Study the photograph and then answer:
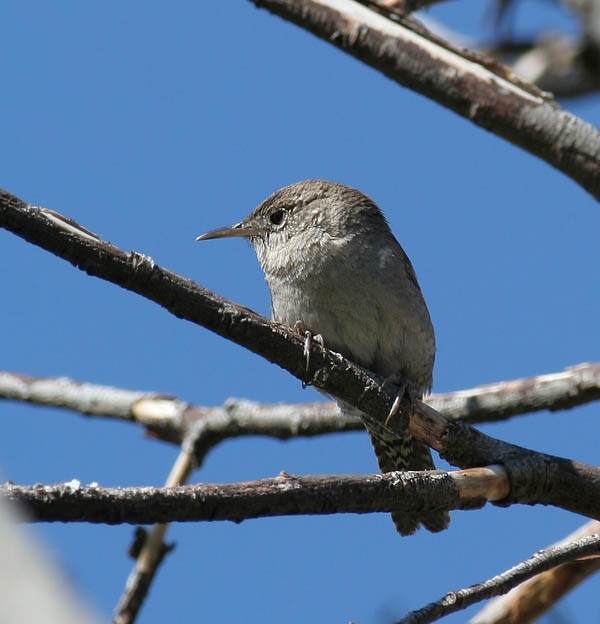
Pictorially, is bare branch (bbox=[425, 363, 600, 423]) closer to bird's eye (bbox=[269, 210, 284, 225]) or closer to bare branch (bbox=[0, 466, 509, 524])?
bird's eye (bbox=[269, 210, 284, 225])

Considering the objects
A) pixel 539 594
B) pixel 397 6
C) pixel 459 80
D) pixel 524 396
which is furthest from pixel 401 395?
pixel 397 6

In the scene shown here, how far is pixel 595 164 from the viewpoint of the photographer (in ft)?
13.7

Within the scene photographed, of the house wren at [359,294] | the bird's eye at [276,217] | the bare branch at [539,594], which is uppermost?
the bird's eye at [276,217]

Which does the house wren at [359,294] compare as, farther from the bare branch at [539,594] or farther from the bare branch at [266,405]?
the bare branch at [539,594]

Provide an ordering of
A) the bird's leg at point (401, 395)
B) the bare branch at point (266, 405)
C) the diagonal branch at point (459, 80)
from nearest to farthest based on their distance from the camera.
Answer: the bird's leg at point (401, 395) < the diagonal branch at point (459, 80) < the bare branch at point (266, 405)

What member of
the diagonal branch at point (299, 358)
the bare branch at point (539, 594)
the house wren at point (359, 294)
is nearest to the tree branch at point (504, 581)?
the diagonal branch at point (299, 358)

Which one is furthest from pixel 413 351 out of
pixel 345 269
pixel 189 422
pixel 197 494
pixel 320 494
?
pixel 197 494

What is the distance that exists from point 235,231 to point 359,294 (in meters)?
1.29

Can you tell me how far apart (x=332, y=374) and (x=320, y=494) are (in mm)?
733

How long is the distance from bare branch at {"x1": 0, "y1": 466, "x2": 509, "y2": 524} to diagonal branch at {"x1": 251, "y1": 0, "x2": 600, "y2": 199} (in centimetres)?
179

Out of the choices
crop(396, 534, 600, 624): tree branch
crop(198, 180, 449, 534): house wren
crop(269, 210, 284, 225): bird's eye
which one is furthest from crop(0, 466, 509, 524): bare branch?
crop(269, 210, 284, 225): bird's eye

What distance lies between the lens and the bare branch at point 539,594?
13.0ft

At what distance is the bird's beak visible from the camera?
543 centimetres

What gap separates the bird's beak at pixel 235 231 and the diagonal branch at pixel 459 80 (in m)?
1.33
